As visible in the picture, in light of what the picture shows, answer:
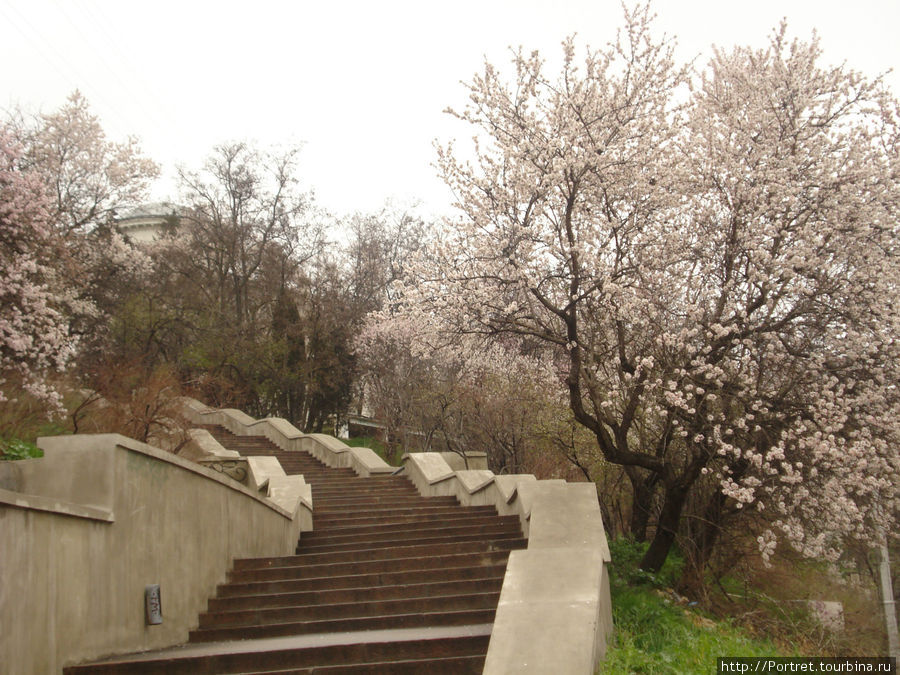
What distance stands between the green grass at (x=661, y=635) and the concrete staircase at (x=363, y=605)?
3.94ft

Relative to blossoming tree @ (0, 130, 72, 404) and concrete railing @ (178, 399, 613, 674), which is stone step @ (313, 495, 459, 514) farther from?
blossoming tree @ (0, 130, 72, 404)

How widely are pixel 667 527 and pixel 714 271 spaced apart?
11.8 feet

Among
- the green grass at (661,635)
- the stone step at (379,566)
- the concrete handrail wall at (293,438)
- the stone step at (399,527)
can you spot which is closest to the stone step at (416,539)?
the stone step at (399,527)

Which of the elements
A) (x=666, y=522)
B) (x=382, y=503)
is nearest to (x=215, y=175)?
Result: (x=382, y=503)

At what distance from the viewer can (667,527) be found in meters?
11.6

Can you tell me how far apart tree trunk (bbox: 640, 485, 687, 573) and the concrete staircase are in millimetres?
2134

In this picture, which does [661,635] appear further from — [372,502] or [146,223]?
[146,223]

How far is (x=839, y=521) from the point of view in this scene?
9.87m

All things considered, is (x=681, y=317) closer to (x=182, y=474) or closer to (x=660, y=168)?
(x=660, y=168)

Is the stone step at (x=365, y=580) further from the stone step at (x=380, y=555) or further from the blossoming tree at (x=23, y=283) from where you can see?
the blossoming tree at (x=23, y=283)

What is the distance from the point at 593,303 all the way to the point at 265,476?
600 cm

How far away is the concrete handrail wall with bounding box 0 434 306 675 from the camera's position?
5.22m

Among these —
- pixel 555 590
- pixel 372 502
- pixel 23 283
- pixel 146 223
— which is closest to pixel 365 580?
pixel 555 590

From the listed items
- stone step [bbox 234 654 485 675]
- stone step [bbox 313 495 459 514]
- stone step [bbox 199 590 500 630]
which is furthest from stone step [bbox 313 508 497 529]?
stone step [bbox 234 654 485 675]
